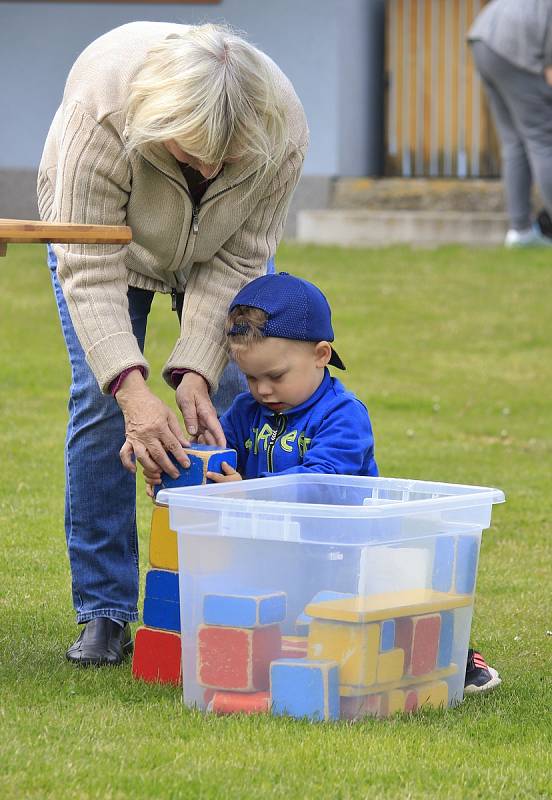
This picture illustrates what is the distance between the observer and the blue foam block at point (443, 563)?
119 inches

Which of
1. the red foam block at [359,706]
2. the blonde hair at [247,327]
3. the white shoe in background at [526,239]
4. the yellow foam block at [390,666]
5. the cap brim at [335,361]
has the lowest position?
the white shoe in background at [526,239]

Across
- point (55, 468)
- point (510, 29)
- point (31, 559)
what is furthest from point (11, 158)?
point (31, 559)

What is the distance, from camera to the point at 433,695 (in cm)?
305

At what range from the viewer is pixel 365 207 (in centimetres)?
1160

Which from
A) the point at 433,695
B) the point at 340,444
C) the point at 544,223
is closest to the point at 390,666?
the point at 433,695

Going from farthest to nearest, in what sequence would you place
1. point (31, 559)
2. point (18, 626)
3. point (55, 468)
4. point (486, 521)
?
1. point (55, 468)
2. point (31, 559)
3. point (18, 626)
4. point (486, 521)

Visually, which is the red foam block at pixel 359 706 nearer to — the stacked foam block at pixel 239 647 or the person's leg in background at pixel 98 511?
the stacked foam block at pixel 239 647

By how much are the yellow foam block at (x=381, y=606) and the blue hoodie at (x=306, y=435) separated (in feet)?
1.27

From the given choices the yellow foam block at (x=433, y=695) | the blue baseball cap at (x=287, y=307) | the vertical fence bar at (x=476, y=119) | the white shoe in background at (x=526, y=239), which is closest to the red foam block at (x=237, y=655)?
the yellow foam block at (x=433, y=695)

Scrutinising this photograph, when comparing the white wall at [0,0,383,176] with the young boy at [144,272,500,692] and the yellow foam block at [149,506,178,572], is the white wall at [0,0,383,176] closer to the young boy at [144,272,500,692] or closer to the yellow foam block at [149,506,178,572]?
the young boy at [144,272,500,692]

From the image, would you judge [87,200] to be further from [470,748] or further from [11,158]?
[11,158]

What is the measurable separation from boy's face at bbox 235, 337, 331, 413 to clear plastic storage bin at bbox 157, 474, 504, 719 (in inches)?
13.5

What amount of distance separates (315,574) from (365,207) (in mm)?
8980

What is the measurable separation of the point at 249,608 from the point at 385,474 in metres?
2.99
